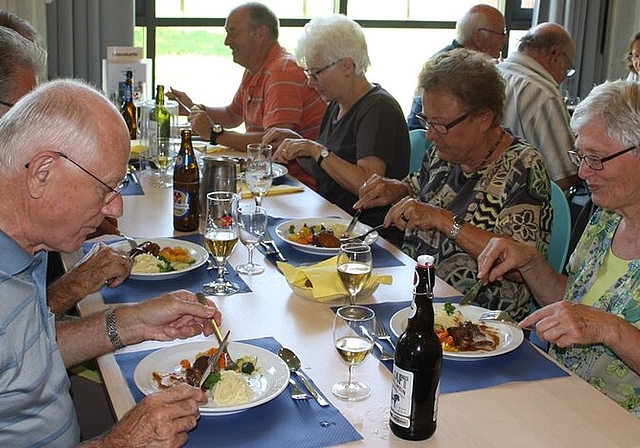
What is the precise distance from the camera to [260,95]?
4102 mm

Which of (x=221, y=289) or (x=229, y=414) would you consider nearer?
(x=229, y=414)

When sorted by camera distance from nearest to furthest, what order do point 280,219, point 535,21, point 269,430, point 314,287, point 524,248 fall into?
point 269,430 < point 314,287 < point 524,248 < point 280,219 < point 535,21

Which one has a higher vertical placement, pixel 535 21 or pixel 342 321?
pixel 535 21

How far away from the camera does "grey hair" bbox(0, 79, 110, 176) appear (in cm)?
138

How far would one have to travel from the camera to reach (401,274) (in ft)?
7.01

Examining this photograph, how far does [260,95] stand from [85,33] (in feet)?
3.61

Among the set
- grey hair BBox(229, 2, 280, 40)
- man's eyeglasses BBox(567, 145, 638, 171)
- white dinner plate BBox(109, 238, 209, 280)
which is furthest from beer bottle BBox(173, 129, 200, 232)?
grey hair BBox(229, 2, 280, 40)

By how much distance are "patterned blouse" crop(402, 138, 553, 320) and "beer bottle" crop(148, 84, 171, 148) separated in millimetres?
1306

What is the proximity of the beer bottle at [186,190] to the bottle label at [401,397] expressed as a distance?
4.18 feet

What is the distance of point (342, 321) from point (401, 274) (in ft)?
2.39

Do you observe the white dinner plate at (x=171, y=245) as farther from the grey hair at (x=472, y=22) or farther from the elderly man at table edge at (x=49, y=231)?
the grey hair at (x=472, y=22)

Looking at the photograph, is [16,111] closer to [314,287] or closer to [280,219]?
[314,287]

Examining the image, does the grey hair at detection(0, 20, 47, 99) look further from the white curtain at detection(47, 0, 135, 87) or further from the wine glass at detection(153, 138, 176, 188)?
the white curtain at detection(47, 0, 135, 87)

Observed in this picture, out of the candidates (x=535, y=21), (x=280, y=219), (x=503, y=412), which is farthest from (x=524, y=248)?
(x=535, y=21)
